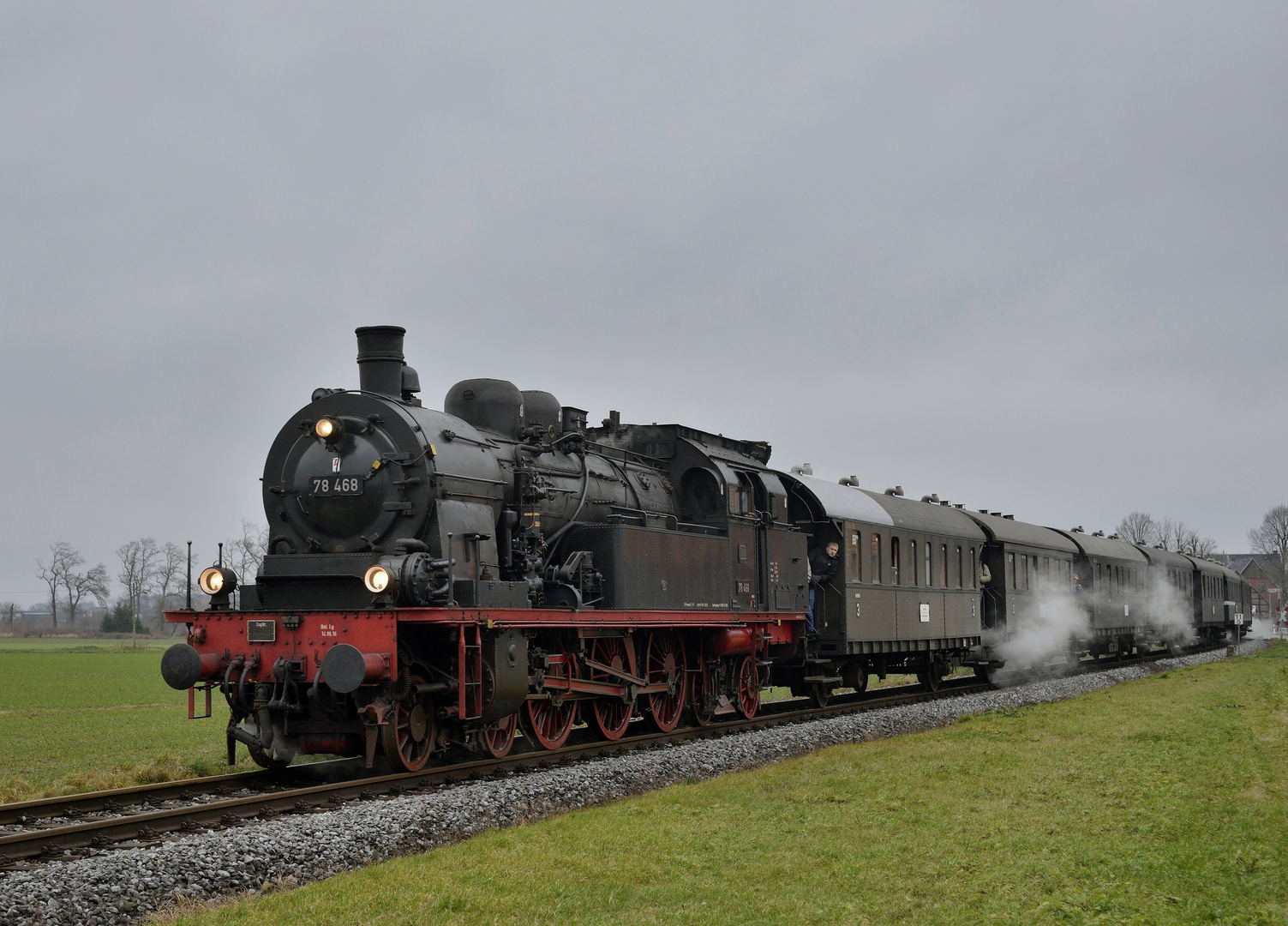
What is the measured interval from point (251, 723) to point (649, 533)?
5146 mm

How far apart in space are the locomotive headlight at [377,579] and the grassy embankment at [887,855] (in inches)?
107

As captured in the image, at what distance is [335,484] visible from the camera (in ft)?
38.5

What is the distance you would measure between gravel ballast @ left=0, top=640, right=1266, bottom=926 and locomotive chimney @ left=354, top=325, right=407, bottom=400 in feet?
14.3

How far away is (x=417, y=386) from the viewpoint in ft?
42.0

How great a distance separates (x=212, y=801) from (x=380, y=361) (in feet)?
15.8

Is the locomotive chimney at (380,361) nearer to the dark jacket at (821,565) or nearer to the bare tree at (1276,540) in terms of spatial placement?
the dark jacket at (821,565)

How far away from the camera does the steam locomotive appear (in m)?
11.0

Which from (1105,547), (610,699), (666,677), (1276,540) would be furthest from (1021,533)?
(1276,540)

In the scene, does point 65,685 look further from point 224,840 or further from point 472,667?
point 224,840

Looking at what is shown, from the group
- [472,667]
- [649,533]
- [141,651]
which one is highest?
[649,533]

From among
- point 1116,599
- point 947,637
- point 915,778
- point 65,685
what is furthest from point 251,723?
point 1116,599

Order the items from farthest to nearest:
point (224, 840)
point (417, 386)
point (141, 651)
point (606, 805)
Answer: point (141, 651), point (417, 386), point (606, 805), point (224, 840)

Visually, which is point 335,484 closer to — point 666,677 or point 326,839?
point 326,839

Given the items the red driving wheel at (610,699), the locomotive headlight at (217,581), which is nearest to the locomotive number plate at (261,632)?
the locomotive headlight at (217,581)
